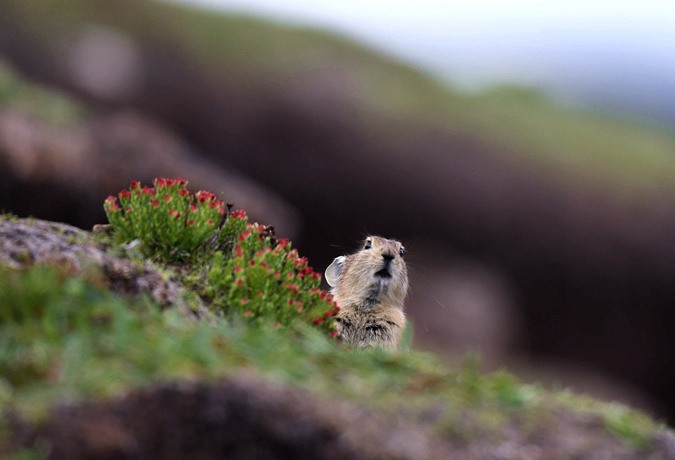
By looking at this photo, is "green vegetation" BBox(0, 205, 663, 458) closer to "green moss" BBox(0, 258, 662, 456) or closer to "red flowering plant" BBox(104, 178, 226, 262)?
"green moss" BBox(0, 258, 662, 456)

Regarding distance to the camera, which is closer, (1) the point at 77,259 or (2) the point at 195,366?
(2) the point at 195,366

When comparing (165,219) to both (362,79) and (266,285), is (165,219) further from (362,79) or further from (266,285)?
(362,79)

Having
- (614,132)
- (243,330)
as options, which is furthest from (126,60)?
(243,330)

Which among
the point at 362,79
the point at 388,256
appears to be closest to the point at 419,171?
the point at 362,79

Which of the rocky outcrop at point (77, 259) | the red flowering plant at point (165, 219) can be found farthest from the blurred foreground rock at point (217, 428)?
the red flowering plant at point (165, 219)

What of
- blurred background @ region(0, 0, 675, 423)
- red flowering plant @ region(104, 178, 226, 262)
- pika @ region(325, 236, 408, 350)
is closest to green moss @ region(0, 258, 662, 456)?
red flowering plant @ region(104, 178, 226, 262)

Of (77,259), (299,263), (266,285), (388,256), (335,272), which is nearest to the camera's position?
(77,259)

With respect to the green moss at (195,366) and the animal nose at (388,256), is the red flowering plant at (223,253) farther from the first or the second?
the animal nose at (388,256)

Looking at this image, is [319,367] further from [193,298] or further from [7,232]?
[7,232]
